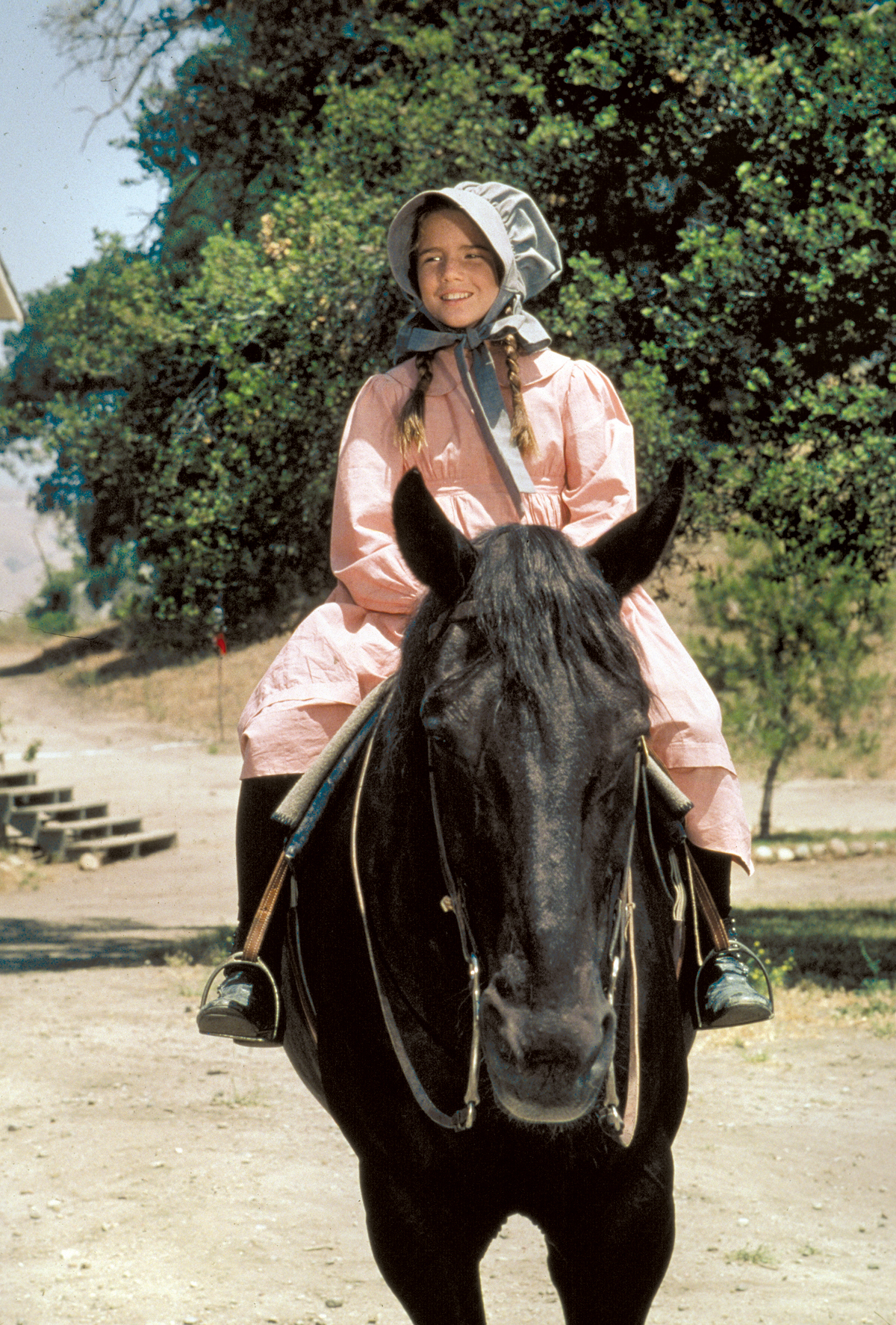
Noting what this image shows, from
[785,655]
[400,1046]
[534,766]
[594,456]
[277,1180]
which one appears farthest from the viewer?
[785,655]

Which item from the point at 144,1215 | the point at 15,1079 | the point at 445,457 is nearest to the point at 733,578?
the point at 15,1079

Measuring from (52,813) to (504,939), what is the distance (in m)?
18.0

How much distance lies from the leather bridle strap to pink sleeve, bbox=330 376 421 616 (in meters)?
0.39

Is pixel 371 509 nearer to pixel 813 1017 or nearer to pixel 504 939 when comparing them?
pixel 504 939

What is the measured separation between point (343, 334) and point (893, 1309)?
22.4ft

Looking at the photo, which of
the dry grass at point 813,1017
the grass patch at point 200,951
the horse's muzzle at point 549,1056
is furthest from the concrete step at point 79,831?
the horse's muzzle at point 549,1056

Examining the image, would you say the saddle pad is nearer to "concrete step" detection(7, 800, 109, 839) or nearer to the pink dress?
the pink dress

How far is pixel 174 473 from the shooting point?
30.6 ft

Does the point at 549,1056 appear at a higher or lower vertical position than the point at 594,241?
lower

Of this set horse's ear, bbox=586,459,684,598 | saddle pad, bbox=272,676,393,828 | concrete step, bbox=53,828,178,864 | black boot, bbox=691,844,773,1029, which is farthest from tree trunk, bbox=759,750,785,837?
horse's ear, bbox=586,459,684,598

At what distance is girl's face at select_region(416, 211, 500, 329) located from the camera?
304cm

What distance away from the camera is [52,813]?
1870 centimetres

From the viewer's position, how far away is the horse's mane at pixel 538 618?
1882mm

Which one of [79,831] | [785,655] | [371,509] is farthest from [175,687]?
[371,509]
